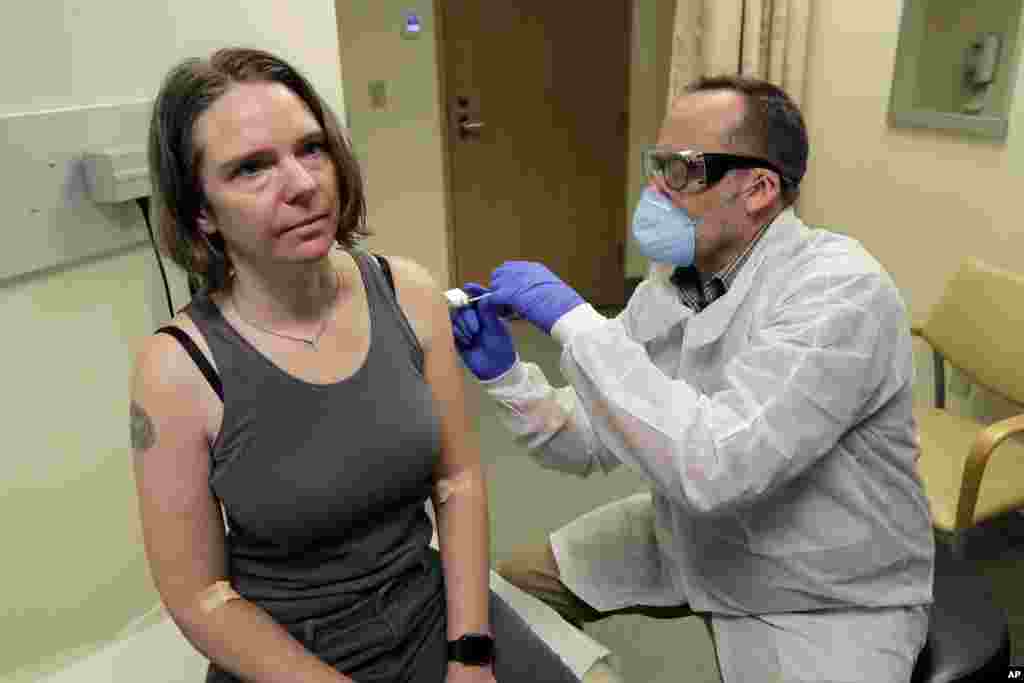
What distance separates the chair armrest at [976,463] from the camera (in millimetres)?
1550

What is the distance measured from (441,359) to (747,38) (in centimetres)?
205

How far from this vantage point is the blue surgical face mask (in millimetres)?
1285

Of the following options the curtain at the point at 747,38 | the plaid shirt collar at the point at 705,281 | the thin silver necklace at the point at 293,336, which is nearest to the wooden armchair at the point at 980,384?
the plaid shirt collar at the point at 705,281

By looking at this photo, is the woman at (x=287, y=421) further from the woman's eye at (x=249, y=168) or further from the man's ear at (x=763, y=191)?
the man's ear at (x=763, y=191)

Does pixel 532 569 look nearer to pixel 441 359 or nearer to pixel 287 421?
pixel 441 359

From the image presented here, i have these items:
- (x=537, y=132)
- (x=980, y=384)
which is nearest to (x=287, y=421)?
(x=980, y=384)

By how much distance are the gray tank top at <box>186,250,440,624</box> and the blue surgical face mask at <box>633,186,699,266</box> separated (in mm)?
467

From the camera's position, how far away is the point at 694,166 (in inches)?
49.0

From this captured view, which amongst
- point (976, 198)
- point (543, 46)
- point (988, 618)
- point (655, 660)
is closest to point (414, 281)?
point (988, 618)

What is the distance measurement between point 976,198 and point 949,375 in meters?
0.57

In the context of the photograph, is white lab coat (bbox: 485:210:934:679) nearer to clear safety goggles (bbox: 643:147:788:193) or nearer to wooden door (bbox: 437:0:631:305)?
clear safety goggles (bbox: 643:147:788:193)

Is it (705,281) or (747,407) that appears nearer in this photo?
(747,407)

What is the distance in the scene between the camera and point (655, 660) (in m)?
1.85

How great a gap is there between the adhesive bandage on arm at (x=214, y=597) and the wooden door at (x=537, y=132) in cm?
301
